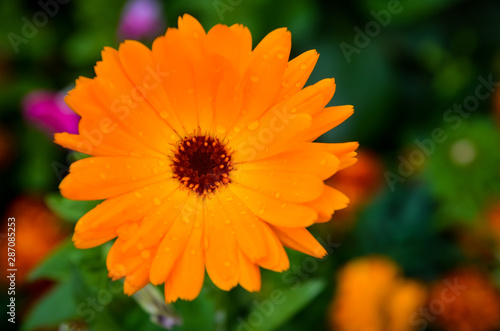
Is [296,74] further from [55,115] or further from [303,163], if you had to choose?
[55,115]

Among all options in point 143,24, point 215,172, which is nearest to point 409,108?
point 143,24

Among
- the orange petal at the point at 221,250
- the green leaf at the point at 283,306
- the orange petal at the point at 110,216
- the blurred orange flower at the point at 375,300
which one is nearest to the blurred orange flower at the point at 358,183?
the blurred orange flower at the point at 375,300

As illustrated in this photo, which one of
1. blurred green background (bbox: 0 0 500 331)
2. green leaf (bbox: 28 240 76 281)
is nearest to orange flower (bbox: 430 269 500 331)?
blurred green background (bbox: 0 0 500 331)

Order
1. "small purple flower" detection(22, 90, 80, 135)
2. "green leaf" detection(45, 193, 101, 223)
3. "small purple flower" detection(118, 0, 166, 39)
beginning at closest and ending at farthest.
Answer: "green leaf" detection(45, 193, 101, 223), "small purple flower" detection(22, 90, 80, 135), "small purple flower" detection(118, 0, 166, 39)

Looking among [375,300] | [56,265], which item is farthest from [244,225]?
[375,300]

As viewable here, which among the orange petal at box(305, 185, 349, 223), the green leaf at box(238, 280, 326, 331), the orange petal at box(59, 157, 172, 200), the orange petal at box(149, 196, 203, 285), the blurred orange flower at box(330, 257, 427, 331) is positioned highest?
the orange petal at box(59, 157, 172, 200)

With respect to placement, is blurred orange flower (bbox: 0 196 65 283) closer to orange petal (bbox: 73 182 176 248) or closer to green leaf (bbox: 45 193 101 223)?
green leaf (bbox: 45 193 101 223)

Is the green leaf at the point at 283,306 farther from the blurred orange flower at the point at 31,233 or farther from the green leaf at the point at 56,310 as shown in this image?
the blurred orange flower at the point at 31,233
